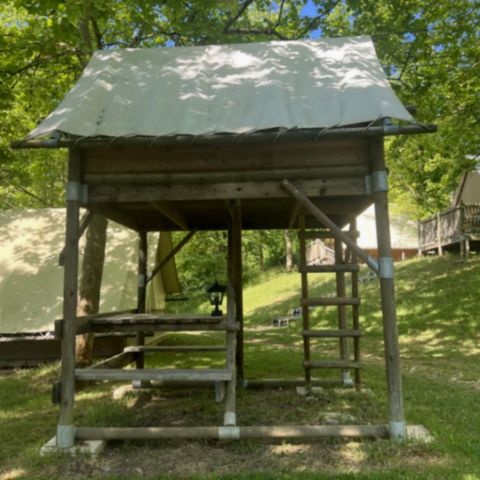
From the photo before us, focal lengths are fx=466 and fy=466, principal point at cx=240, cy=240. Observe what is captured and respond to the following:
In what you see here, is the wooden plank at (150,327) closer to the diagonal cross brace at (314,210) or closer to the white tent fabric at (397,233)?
the diagonal cross brace at (314,210)

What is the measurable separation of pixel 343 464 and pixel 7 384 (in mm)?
6409

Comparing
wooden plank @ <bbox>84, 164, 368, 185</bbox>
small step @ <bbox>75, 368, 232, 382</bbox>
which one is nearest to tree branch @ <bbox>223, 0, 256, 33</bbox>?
wooden plank @ <bbox>84, 164, 368, 185</bbox>

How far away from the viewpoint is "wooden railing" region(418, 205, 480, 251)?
16.7 metres

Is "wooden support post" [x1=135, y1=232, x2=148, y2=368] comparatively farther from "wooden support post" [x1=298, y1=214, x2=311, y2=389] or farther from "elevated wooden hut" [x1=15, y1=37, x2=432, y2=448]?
"wooden support post" [x1=298, y1=214, x2=311, y2=389]

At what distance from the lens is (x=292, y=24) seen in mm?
10414

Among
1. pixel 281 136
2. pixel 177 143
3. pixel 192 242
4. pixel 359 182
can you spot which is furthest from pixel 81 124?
pixel 192 242

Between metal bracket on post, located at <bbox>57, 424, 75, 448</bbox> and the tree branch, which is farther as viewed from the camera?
the tree branch

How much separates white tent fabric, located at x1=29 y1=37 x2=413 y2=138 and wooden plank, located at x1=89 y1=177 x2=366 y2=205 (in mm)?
648

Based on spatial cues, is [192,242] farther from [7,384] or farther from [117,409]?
[117,409]

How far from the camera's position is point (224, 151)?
5.18m

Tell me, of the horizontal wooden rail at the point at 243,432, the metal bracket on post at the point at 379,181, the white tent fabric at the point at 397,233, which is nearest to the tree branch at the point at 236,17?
the metal bracket on post at the point at 379,181

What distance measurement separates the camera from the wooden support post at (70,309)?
15.6 feet

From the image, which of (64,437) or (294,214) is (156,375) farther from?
(294,214)

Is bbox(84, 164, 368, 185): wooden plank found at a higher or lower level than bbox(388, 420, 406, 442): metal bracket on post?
higher
